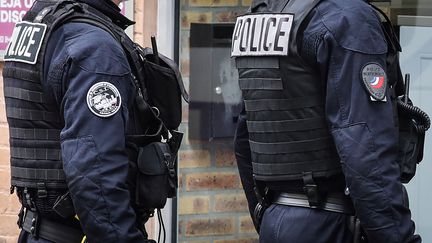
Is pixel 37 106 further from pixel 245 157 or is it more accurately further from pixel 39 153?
pixel 245 157

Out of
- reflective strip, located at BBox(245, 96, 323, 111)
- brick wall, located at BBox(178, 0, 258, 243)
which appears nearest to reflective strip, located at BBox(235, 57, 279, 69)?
reflective strip, located at BBox(245, 96, 323, 111)

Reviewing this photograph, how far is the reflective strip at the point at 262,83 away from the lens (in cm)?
270

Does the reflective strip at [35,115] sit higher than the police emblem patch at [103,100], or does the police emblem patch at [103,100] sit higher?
the police emblem patch at [103,100]

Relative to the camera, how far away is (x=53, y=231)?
107 inches

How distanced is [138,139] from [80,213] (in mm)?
355

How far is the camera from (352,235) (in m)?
2.60

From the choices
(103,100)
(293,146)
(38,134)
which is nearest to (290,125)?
(293,146)

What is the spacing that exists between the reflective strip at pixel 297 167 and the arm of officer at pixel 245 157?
1.05 feet

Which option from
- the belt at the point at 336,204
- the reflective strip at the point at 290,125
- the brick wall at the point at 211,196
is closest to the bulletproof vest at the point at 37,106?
the reflective strip at the point at 290,125

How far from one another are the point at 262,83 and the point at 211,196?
1894mm

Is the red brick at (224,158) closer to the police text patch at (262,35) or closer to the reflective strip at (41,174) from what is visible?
the police text patch at (262,35)

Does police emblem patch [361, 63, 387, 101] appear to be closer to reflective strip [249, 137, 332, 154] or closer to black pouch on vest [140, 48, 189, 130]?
reflective strip [249, 137, 332, 154]

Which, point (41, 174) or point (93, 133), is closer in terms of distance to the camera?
point (93, 133)

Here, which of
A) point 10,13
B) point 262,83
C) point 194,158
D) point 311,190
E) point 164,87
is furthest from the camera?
point 194,158
